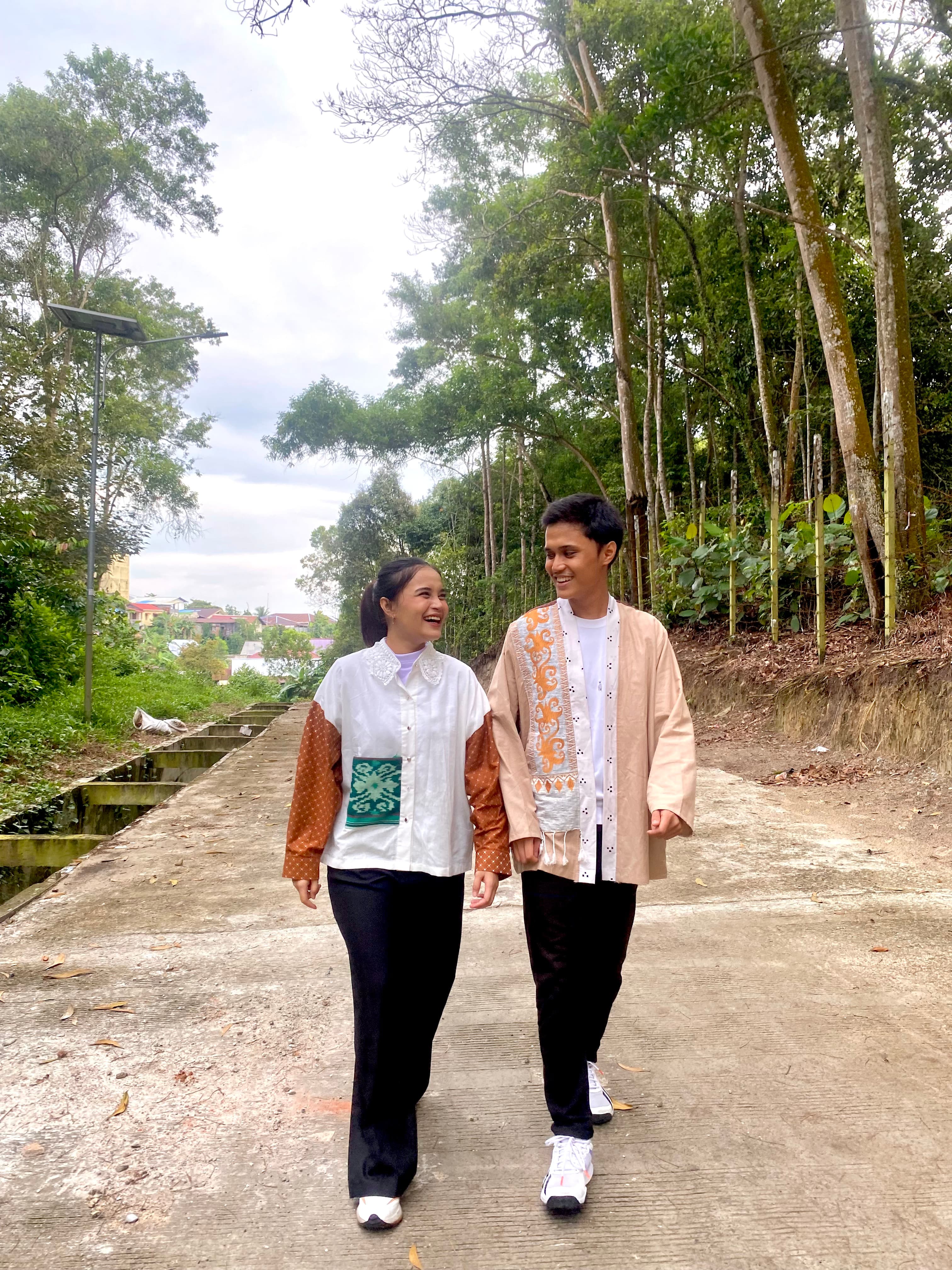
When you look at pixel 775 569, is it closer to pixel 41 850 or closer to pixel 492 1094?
pixel 41 850

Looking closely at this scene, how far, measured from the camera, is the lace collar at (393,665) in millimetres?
2043

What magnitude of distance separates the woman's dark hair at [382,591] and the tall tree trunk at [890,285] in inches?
247

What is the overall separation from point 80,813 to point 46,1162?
5.31 metres

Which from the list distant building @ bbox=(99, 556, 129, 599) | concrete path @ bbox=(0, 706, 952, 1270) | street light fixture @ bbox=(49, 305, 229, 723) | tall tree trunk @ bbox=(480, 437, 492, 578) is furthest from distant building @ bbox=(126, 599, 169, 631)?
concrete path @ bbox=(0, 706, 952, 1270)

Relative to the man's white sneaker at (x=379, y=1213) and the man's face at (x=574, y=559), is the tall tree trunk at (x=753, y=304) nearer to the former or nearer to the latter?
the man's face at (x=574, y=559)

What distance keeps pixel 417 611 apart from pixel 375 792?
1.37ft

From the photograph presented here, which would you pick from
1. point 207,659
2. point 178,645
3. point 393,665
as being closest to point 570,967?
point 393,665

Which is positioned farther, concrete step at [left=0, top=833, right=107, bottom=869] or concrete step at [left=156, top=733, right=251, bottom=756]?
concrete step at [left=156, top=733, right=251, bottom=756]

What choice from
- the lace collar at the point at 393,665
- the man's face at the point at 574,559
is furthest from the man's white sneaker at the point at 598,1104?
the man's face at the point at 574,559

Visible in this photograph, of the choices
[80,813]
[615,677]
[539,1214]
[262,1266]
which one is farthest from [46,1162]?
[80,813]

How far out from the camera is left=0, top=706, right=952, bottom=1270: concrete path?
1.75 metres

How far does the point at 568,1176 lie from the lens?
1855mm

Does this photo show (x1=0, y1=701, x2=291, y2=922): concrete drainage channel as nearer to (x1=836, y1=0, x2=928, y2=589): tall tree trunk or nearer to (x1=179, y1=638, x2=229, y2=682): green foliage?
(x1=836, y1=0, x2=928, y2=589): tall tree trunk

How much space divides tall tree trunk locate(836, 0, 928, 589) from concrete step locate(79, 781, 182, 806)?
6.31 meters
